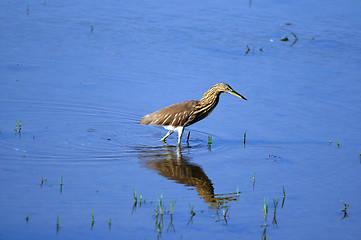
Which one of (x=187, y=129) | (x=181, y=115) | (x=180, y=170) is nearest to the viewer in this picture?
(x=180, y=170)

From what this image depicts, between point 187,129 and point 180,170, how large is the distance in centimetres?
238

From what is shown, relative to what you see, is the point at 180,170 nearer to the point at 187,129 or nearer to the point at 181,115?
the point at 181,115

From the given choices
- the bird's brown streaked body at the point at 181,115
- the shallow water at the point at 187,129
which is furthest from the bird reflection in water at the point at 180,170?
the bird's brown streaked body at the point at 181,115

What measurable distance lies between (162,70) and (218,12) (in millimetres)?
5242

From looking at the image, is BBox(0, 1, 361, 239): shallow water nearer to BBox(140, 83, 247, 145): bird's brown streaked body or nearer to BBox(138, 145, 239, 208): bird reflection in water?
BBox(138, 145, 239, 208): bird reflection in water

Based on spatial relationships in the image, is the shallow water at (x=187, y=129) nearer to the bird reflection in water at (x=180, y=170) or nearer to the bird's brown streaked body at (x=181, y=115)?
the bird reflection in water at (x=180, y=170)

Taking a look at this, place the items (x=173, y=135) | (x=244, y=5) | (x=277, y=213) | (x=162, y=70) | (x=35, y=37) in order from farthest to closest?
(x=244, y=5)
(x=35, y=37)
(x=162, y=70)
(x=173, y=135)
(x=277, y=213)

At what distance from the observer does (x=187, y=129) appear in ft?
38.3

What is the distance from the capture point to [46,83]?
1266 centimetres

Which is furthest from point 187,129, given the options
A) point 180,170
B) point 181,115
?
point 180,170

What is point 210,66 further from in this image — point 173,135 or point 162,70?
point 173,135

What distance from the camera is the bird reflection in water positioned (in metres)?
8.37

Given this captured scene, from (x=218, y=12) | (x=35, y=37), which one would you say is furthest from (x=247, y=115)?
(x=218, y=12)

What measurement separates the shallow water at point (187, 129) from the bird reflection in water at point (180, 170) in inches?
1.4
